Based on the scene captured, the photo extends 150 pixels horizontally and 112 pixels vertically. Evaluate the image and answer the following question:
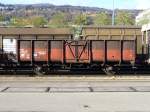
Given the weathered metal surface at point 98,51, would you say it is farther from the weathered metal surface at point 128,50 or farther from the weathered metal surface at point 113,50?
the weathered metal surface at point 128,50

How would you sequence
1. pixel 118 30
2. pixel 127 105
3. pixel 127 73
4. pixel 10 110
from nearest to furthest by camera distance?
pixel 10 110 < pixel 127 105 < pixel 127 73 < pixel 118 30

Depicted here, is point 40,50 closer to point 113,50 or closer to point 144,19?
point 113,50

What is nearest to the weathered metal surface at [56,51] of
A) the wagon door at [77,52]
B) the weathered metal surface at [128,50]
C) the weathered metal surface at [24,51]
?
the wagon door at [77,52]

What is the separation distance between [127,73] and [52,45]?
5.61 meters

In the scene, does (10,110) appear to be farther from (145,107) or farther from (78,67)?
(78,67)

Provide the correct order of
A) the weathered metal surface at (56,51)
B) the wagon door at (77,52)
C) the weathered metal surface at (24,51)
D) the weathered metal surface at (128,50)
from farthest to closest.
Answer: the weathered metal surface at (24,51), the weathered metal surface at (56,51), the wagon door at (77,52), the weathered metal surface at (128,50)

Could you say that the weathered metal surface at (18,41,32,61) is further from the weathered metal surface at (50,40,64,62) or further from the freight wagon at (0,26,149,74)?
the weathered metal surface at (50,40,64,62)

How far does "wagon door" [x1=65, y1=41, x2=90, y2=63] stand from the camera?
107ft

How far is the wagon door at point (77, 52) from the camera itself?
32.5 m

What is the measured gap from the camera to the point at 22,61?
3297 cm

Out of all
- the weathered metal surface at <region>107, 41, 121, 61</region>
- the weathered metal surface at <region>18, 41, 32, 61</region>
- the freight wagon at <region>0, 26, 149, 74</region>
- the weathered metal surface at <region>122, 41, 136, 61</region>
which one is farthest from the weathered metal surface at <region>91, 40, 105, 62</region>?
the weathered metal surface at <region>18, 41, 32, 61</region>

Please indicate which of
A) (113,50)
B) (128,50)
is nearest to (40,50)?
(113,50)

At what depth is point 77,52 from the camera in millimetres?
32594

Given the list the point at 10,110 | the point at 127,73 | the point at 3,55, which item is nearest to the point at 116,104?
the point at 10,110
